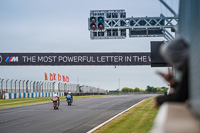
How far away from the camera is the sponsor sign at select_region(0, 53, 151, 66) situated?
126ft

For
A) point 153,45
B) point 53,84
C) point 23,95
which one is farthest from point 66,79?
point 153,45

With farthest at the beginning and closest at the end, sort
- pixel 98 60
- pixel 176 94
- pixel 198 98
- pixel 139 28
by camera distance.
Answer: pixel 98 60
pixel 139 28
pixel 176 94
pixel 198 98

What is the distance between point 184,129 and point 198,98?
0.73 m

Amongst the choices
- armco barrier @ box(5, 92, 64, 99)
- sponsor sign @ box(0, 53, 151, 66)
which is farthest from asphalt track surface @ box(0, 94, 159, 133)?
armco barrier @ box(5, 92, 64, 99)

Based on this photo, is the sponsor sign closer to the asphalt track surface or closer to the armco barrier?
the armco barrier

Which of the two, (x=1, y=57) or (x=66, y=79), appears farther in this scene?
(x=66, y=79)

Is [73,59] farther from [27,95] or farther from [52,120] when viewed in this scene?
[52,120]

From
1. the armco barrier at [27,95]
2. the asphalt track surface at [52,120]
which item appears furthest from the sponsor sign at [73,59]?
the asphalt track surface at [52,120]

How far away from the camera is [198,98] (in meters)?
2.67

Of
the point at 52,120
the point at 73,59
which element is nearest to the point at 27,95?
the point at 73,59

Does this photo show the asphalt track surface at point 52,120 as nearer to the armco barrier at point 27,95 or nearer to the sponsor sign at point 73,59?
the sponsor sign at point 73,59

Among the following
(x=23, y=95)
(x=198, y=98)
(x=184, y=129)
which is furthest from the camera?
(x=23, y=95)

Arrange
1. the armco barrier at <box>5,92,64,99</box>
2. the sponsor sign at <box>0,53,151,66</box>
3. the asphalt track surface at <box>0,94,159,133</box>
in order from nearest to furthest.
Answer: the asphalt track surface at <box>0,94,159,133</box>, the sponsor sign at <box>0,53,151,66</box>, the armco barrier at <box>5,92,64,99</box>

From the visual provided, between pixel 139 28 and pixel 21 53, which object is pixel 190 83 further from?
pixel 21 53
